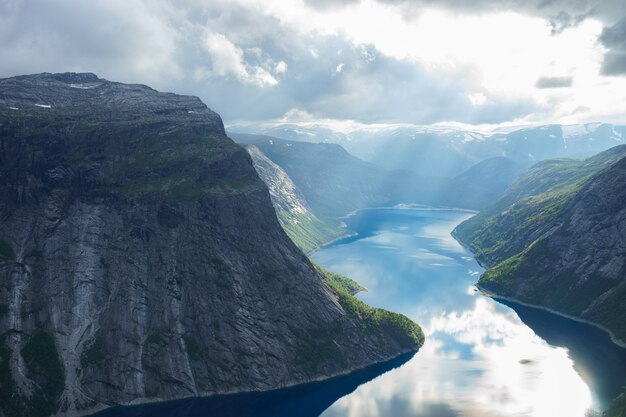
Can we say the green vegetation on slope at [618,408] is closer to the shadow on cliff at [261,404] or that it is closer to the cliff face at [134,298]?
the shadow on cliff at [261,404]

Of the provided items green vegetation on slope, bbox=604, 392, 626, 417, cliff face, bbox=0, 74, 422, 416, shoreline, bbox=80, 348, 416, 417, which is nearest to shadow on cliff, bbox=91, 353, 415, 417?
shoreline, bbox=80, 348, 416, 417

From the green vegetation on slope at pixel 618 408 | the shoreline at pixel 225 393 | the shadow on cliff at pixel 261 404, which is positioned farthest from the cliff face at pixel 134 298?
the green vegetation on slope at pixel 618 408

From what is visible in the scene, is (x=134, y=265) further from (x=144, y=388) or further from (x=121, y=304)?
(x=144, y=388)

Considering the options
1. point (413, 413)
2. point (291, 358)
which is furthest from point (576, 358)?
point (291, 358)

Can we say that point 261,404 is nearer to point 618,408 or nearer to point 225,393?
point 225,393

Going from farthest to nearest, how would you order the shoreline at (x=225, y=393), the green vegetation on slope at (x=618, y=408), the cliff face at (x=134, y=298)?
the cliff face at (x=134, y=298) → the shoreline at (x=225, y=393) → the green vegetation on slope at (x=618, y=408)

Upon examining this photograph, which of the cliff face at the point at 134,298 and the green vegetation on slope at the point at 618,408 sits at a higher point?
the cliff face at the point at 134,298

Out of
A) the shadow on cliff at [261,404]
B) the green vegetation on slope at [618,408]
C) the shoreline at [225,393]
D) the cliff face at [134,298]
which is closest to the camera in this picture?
the green vegetation on slope at [618,408]
